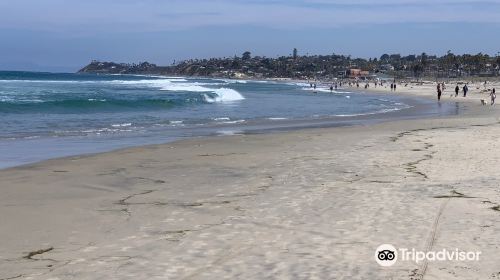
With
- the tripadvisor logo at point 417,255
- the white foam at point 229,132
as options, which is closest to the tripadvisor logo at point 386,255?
the tripadvisor logo at point 417,255

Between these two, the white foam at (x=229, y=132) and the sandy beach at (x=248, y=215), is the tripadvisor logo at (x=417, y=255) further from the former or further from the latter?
the white foam at (x=229, y=132)

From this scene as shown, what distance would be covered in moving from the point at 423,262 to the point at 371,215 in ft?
6.48

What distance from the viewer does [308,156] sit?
13.6 meters

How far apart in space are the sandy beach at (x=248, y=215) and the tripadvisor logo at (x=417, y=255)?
10 cm

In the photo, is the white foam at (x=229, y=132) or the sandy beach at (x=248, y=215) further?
the white foam at (x=229, y=132)

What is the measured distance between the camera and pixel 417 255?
18.3 ft

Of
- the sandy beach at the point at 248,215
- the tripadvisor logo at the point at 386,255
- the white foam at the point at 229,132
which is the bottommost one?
the white foam at the point at 229,132

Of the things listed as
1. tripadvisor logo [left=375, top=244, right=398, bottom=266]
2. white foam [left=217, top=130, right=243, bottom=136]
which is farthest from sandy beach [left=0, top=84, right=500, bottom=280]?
white foam [left=217, top=130, right=243, bottom=136]

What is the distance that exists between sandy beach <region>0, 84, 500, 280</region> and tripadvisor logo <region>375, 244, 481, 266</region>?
10 centimetres

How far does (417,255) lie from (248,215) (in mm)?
2508

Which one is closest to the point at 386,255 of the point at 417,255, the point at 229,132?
the point at 417,255

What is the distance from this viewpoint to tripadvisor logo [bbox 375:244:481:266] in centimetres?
543

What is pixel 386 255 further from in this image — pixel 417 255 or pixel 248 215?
pixel 248 215

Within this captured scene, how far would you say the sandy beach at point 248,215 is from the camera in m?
5.43
